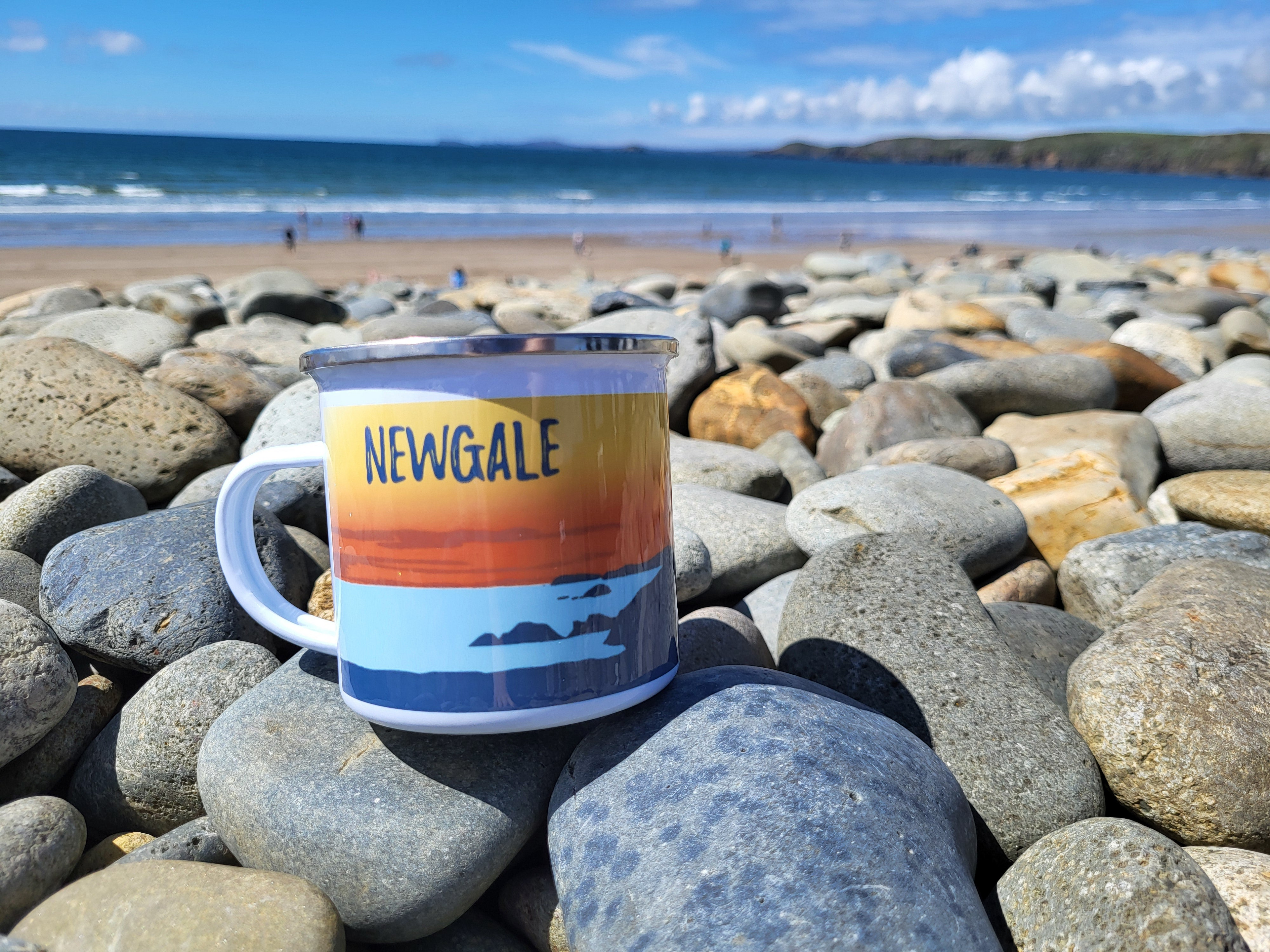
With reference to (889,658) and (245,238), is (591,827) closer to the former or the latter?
(889,658)

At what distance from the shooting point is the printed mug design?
145 cm

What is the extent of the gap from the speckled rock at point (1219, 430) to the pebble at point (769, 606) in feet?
6.69

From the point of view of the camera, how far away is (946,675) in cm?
212

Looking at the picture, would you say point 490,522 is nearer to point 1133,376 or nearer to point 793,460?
point 793,460

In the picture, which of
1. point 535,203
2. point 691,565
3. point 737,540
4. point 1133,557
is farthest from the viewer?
point 535,203

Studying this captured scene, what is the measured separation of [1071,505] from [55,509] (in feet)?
11.1

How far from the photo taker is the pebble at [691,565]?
104 inches

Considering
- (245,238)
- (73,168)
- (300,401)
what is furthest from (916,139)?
(300,401)

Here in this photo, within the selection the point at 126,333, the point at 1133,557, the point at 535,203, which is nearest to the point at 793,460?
the point at 1133,557

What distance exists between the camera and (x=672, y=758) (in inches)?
64.4

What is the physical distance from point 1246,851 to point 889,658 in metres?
0.77

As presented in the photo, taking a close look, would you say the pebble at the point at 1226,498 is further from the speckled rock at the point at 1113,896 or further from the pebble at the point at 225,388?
the pebble at the point at 225,388

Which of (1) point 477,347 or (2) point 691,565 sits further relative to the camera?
(2) point 691,565

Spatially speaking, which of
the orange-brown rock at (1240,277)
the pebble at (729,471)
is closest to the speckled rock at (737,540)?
the pebble at (729,471)
